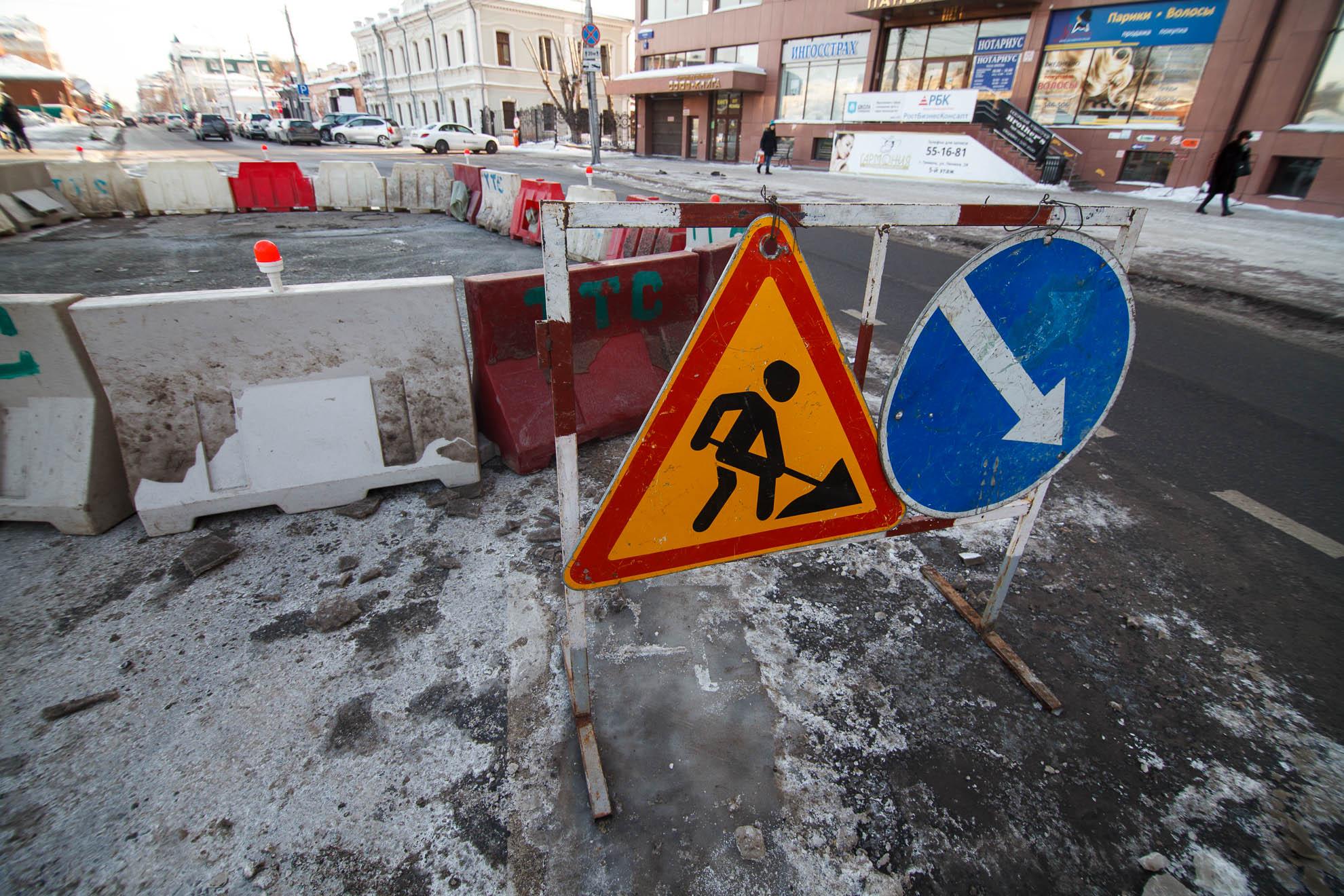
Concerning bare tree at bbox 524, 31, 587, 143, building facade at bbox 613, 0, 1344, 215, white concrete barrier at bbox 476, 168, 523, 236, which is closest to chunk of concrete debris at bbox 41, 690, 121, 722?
white concrete barrier at bbox 476, 168, 523, 236

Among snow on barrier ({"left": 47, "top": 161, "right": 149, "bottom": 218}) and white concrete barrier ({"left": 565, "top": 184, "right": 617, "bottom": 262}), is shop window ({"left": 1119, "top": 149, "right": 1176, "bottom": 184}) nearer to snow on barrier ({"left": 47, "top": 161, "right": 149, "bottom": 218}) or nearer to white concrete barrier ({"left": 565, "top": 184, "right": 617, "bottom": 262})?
white concrete barrier ({"left": 565, "top": 184, "right": 617, "bottom": 262})

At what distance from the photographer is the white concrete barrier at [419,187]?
550 inches

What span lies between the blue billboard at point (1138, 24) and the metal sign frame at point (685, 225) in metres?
23.5

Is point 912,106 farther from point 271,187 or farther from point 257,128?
point 257,128

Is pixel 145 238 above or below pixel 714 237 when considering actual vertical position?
below

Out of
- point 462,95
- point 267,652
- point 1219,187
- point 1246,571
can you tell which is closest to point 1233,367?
point 1246,571

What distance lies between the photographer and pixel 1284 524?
11.3ft

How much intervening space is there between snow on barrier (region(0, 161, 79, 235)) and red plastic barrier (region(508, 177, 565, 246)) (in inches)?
342

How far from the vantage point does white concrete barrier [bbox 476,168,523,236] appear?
11.3 meters

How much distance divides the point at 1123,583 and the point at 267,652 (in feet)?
13.2

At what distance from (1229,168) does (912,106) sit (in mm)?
11787

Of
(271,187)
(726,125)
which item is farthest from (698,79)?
(271,187)

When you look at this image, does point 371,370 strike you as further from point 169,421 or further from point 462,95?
point 462,95

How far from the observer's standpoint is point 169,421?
3.04 metres
